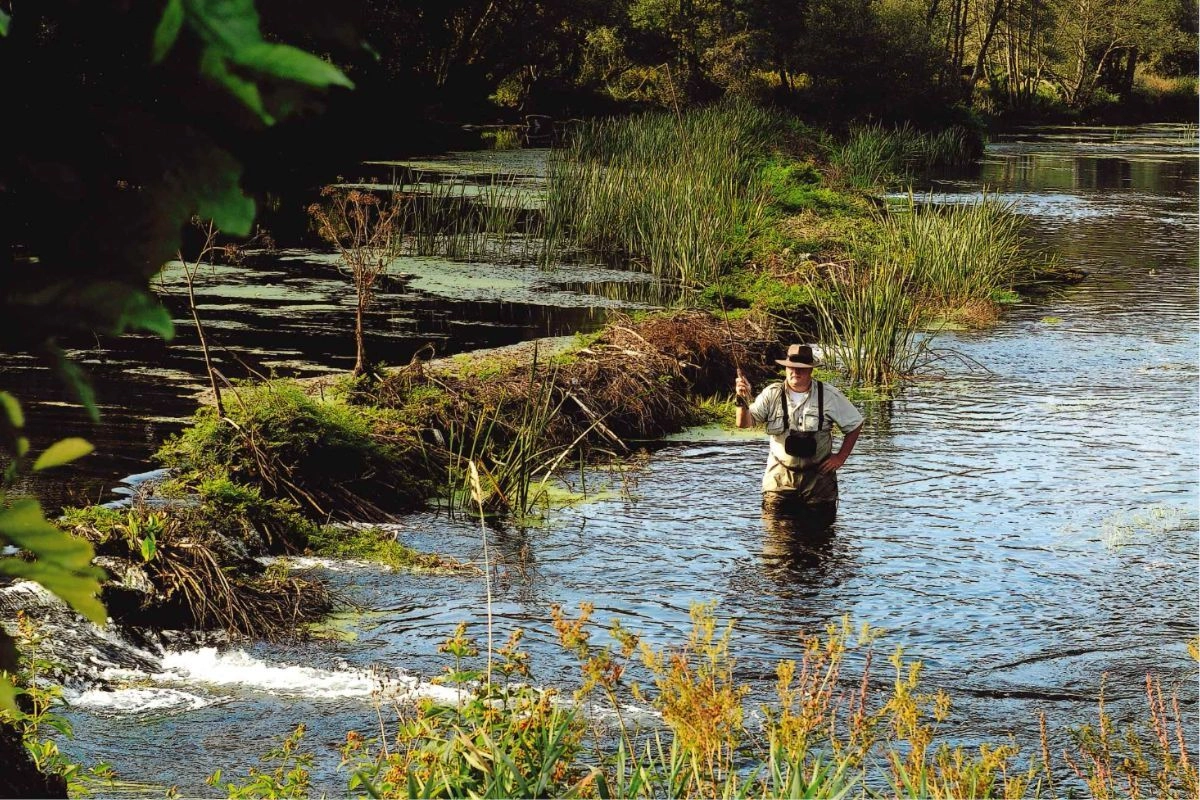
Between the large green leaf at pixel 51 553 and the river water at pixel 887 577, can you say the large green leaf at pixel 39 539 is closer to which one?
the large green leaf at pixel 51 553

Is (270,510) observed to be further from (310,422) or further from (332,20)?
(332,20)

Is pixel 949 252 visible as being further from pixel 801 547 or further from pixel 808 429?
pixel 801 547

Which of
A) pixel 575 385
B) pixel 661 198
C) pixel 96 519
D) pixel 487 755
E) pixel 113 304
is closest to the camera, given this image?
pixel 113 304

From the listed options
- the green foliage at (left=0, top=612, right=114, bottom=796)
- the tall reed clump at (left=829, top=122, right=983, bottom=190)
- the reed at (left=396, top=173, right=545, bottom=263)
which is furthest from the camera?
the tall reed clump at (left=829, top=122, right=983, bottom=190)

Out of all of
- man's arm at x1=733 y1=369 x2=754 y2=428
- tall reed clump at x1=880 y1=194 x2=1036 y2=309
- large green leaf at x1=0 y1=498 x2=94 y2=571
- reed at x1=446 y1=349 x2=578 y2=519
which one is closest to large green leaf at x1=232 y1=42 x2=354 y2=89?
large green leaf at x1=0 y1=498 x2=94 y2=571

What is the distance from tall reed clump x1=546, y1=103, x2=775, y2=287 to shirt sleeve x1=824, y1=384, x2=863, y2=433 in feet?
27.3

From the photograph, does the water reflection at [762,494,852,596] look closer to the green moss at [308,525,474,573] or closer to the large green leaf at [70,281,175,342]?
the green moss at [308,525,474,573]

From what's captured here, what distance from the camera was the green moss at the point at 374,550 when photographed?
8.26 metres

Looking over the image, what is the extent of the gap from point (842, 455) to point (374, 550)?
117 inches

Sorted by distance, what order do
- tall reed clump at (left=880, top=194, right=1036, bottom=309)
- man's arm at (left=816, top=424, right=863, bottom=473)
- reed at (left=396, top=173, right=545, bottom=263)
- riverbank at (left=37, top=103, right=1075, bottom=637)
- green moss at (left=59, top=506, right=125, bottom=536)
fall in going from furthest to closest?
reed at (left=396, top=173, right=545, bottom=263) < tall reed clump at (left=880, top=194, right=1036, bottom=309) < man's arm at (left=816, top=424, right=863, bottom=473) < riverbank at (left=37, top=103, right=1075, bottom=637) < green moss at (left=59, top=506, right=125, bottom=536)

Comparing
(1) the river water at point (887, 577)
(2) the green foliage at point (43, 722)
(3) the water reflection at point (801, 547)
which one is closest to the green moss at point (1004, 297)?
(1) the river water at point (887, 577)

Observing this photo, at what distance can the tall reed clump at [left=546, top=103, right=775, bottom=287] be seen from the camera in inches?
704

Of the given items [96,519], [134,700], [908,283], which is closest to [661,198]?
[908,283]

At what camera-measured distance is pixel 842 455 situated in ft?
30.1
